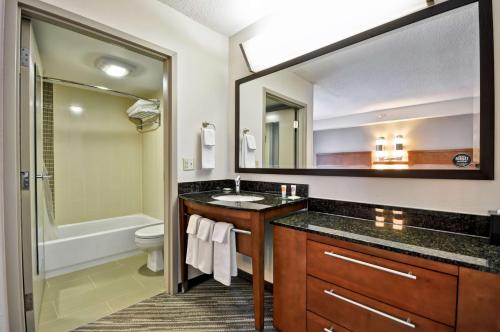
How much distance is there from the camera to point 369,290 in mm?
1044

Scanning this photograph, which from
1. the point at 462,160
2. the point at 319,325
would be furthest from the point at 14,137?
the point at 462,160

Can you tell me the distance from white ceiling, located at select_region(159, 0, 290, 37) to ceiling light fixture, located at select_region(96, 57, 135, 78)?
94 centimetres

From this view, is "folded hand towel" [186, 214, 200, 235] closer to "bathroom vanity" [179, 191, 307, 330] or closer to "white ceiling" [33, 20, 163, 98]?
"bathroom vanity" [179, 191, 307, 330]

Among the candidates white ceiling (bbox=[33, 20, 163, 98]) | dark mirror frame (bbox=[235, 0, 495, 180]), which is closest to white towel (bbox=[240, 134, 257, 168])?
dark mirror frame (bbox=[235, 0, 495, 180])

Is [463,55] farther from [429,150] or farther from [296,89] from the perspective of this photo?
[296,89]

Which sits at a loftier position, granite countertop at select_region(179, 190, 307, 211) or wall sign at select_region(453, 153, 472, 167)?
wall sign at select_region(453, 153, 472, 167)

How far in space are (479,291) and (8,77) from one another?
2.31 metres

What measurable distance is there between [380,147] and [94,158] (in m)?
3.49

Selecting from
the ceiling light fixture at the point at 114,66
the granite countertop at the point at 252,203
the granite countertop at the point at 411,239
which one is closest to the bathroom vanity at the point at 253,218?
the granite countertop at the point at 252,203

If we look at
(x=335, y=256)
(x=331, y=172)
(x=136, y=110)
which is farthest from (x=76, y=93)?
(x=335, y=256)

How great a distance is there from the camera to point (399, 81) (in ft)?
4.48

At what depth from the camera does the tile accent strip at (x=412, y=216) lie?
115cm

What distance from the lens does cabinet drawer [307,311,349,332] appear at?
115 centimetres

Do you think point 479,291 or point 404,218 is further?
point 404,218
